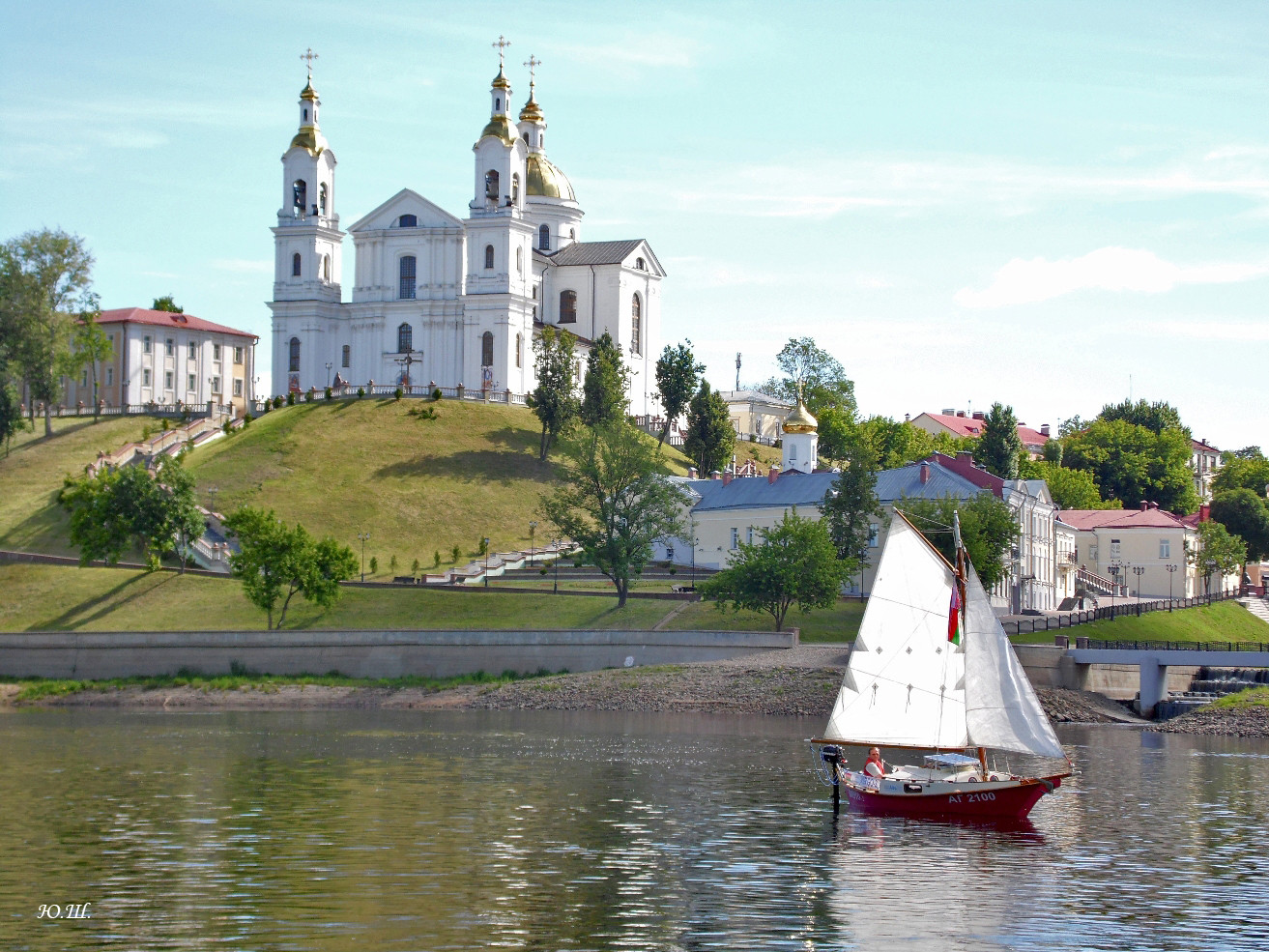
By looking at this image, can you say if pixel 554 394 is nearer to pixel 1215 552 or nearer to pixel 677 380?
A: pixel 677 380

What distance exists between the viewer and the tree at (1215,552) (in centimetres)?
12062

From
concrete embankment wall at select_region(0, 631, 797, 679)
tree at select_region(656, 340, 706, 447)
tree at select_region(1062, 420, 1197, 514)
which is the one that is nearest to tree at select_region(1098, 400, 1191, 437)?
tree at select_region(1062, 420, 1197, 514)

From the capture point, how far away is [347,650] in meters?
77.9

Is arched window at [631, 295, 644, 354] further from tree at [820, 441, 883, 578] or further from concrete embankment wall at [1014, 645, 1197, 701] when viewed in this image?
concrete embankment wall at [1014, 645, 1197, 701]

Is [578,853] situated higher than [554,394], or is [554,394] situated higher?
[554,394]

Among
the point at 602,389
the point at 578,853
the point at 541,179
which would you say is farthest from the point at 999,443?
the point at 578,853

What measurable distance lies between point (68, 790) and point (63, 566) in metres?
51.2

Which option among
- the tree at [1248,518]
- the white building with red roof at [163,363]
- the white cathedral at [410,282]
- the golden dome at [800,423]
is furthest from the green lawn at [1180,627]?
the white building with red roof at [163,363]

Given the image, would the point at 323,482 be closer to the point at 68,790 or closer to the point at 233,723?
the point at 233,723

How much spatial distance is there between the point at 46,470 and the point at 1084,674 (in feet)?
230

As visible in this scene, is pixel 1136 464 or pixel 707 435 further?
pixel 1136 464

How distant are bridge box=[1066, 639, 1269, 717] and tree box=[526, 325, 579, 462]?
51.3 meters

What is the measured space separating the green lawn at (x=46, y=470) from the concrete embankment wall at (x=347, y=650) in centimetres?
2021

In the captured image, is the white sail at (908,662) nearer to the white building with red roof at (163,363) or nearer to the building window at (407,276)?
the building window at (407,276)
